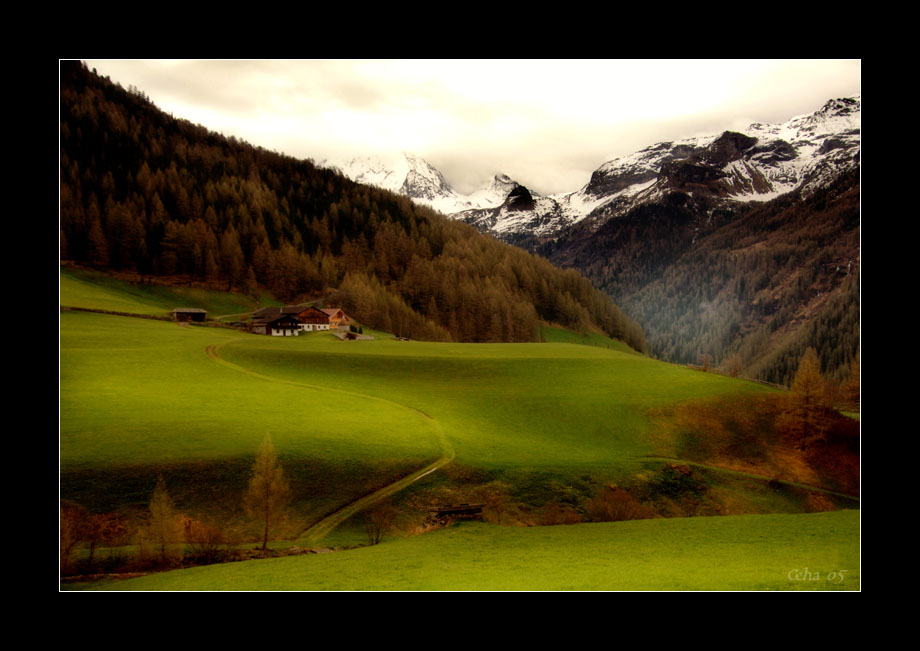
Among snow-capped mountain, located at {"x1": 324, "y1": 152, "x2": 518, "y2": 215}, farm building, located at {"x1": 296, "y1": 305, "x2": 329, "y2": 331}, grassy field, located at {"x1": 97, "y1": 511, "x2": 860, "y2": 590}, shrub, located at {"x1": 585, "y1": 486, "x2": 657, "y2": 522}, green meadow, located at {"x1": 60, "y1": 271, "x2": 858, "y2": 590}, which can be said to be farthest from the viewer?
farm building, located at {"x1": 296, "y1": 305, "x2": 329, "y2": 331}

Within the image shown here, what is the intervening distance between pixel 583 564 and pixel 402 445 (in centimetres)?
1177

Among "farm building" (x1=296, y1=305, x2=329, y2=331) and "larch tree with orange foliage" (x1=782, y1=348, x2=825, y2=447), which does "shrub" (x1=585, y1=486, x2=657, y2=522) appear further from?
"farm building" (x1=296, y1=305, x2=329, y2=331)

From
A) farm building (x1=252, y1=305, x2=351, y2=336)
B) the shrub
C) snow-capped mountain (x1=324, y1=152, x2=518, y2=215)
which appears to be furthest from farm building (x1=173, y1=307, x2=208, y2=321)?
the shrub

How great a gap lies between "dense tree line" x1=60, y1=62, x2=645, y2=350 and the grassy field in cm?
5361

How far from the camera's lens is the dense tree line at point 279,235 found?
72188 millimetres

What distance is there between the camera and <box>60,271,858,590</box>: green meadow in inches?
618

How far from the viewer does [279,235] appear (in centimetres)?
9425

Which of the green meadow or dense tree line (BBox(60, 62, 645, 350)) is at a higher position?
dense tree line (BBox(60, 62, 645, 350))

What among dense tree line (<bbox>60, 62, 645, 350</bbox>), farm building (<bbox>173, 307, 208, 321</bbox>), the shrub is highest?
dense tree line (<bbox>60, 62, 645, 350</bbox>)

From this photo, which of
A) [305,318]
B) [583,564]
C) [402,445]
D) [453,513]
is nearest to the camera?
[583,564]

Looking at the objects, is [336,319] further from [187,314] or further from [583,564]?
[583,564]

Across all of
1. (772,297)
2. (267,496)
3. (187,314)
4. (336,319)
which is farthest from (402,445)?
(772,297)

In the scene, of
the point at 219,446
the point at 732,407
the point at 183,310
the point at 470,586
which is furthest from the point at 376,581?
the point at 183,310

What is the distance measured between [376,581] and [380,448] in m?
9.24
